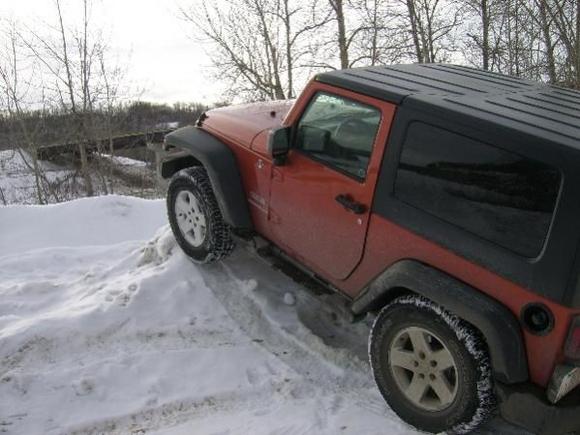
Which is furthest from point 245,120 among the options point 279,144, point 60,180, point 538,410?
point 60,180

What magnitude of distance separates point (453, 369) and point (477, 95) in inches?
57.6

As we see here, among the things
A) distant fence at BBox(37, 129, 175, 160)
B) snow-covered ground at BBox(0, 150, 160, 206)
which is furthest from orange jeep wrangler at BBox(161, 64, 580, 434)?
distant fence at BBox(37, 129, 175, 160)

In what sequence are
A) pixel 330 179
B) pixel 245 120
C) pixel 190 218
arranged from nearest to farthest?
pixel 330 179 → pixel 245 120 → pixel 190 218

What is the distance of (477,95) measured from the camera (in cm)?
320

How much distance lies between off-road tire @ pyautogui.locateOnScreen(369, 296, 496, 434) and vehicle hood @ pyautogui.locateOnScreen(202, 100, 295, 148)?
172 centimetres

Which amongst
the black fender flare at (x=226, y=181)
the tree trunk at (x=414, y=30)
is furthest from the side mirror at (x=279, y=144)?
the tree trunk at (x=414, y=30)

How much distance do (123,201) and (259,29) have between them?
16894 millimetres

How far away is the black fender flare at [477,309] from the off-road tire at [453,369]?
8cm

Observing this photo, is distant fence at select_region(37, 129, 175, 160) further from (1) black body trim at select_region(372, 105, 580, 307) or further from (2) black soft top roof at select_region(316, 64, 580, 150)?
Result: (1) black body trim at select_region(372, 105, 580, 307)

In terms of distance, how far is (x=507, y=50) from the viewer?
1458 centimetres

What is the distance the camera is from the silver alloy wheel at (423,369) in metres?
2.89

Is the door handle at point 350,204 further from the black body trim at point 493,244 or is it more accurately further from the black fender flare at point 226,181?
the black fender flare at point 226,181

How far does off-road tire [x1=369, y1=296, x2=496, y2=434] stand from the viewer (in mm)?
2740

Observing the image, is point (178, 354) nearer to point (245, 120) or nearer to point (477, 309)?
point (245, 120)
